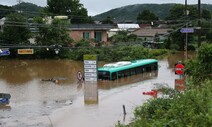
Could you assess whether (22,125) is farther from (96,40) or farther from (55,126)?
(96,40)

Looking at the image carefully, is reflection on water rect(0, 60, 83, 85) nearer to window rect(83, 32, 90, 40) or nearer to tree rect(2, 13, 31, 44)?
tree rect(2, 13, 31, 44)

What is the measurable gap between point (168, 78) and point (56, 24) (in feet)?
68.1

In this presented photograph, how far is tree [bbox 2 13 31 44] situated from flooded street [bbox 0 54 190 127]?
7.14 m

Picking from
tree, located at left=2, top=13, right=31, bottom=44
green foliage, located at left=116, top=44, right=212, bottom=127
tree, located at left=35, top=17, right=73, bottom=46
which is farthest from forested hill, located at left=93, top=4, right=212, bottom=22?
green foliage, located at left=116, top=44, right=212, bottom=127

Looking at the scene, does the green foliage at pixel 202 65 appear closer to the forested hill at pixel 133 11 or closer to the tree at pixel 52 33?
the tree at pixel 52 33

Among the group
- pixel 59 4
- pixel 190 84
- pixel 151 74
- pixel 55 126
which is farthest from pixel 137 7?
pixel 190 84

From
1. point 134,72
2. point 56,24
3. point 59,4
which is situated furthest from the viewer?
point 59,4

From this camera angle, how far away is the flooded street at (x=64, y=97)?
21.2 m

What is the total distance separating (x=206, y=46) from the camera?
16.8 metres

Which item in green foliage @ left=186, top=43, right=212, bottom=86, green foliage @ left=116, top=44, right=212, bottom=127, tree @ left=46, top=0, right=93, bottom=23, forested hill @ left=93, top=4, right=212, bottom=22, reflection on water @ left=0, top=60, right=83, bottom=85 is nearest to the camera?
green foliage @ left=116, top=44, right=212, bottom=127

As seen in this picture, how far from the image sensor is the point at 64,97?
27.6 m

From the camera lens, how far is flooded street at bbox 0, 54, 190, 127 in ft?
69.7

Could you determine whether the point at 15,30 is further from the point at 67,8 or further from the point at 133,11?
the point at 133,11

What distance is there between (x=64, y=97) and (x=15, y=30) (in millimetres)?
26887
